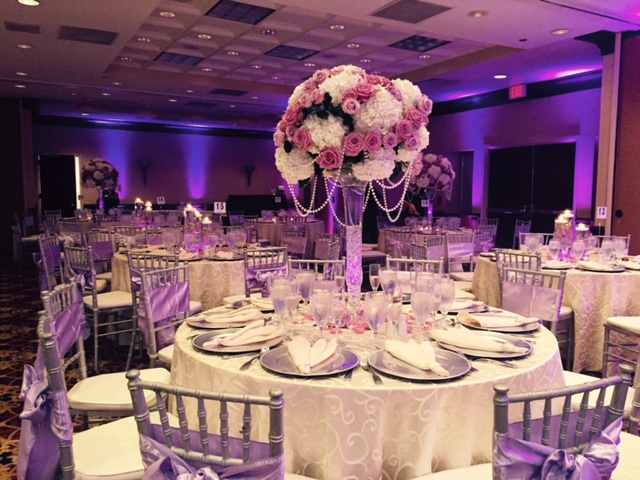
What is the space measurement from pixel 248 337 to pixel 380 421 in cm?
63

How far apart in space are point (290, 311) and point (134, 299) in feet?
7.29

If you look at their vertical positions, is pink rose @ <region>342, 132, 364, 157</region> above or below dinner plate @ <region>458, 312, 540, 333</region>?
above

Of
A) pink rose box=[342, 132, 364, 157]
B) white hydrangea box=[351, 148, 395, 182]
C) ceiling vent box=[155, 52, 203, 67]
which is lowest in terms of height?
white hydrangea box=[351, 148, 395, 182]

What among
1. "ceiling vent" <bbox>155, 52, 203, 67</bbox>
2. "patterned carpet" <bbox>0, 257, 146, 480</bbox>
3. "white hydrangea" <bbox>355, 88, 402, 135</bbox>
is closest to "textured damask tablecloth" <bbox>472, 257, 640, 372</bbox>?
"white hydrangea" <bbox>355, 88, 402, 135</bbox>

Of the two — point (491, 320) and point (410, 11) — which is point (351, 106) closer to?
point (491, 320)

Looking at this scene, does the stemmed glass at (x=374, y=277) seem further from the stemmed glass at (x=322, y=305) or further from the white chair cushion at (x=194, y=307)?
the white chair cushion at (x=194, y=307)

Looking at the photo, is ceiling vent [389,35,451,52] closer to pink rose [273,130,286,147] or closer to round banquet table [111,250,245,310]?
round banquet table [111,250,245,310]

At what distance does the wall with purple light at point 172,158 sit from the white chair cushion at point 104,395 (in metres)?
13.2

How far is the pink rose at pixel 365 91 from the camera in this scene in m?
2.34

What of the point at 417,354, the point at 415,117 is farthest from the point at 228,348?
the point at 415,117

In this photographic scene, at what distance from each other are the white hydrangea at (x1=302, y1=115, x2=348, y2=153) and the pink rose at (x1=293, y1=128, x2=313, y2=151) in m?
0.02

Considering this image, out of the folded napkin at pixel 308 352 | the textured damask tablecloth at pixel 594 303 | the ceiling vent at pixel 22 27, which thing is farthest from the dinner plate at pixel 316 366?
the ceiling vent at pixel 22 27

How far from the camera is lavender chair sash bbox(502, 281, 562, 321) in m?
3.05

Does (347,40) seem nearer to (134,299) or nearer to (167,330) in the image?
(134,299)
